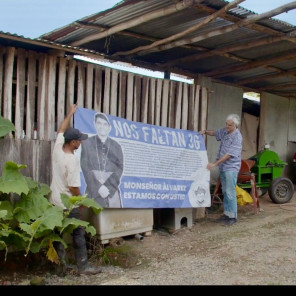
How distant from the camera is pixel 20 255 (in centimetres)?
493

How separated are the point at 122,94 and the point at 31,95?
1.52 metres

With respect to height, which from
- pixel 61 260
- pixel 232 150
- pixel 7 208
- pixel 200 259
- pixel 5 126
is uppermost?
pixel 5 126

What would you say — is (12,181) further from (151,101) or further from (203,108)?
(203,108)

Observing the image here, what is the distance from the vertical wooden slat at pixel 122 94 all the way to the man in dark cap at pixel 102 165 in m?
0.53

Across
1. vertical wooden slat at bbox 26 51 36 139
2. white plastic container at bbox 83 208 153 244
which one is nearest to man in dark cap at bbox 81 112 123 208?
white plastic container at bbox 83 208 153 244

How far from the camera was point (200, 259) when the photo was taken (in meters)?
5.23

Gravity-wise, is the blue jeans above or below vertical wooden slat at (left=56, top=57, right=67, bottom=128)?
below

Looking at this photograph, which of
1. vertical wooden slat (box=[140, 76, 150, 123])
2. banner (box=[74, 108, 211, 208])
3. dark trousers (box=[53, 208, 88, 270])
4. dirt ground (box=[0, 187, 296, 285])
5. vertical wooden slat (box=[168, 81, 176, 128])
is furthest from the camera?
vertical wooden slat (box=[168, 81, 176, 128])

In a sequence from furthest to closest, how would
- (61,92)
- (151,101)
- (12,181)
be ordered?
1. (151,101)
2. (61,92)
3. (12,181)

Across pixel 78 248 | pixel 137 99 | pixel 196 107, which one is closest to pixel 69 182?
pixel 78 248

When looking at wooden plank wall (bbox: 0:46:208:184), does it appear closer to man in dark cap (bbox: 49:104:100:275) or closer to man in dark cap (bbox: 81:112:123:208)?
man in dark cap (bbox: 81:112:123:208)

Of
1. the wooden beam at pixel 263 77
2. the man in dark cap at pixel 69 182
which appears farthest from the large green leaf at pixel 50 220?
the wooden beam at pixel 263 77

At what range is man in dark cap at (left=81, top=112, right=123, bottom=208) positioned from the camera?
5426mm

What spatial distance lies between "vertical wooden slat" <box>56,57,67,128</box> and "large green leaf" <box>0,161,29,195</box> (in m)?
1.12
